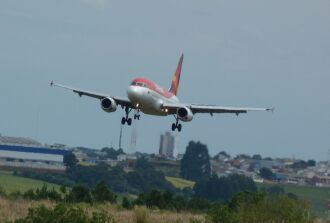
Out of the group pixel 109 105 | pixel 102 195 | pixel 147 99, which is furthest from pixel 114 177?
pixel 102 195

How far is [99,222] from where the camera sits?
47.8 metres

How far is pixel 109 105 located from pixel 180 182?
60240 millimetres

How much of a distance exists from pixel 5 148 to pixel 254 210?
113132 mm

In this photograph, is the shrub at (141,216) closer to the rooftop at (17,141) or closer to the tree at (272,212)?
the tree at (272,212)

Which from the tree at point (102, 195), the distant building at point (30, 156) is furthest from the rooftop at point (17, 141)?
the tree at point (102, 195)

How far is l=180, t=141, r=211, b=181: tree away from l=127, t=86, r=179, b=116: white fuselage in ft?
221

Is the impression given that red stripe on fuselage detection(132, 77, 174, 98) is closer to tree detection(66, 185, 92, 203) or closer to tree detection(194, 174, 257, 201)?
tree detection(66, 185, 92, 203)

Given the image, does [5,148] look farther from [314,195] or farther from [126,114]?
[126,114]

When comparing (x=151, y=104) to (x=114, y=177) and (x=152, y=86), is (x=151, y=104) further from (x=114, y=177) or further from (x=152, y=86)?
(x=114, y=177)

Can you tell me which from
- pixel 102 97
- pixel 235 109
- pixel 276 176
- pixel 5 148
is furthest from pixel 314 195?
pixel 5 148

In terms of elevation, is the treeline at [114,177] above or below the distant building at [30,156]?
below

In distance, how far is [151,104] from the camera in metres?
86.2

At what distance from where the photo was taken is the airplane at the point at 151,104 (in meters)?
85.1

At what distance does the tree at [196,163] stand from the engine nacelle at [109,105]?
6770 centimetres
